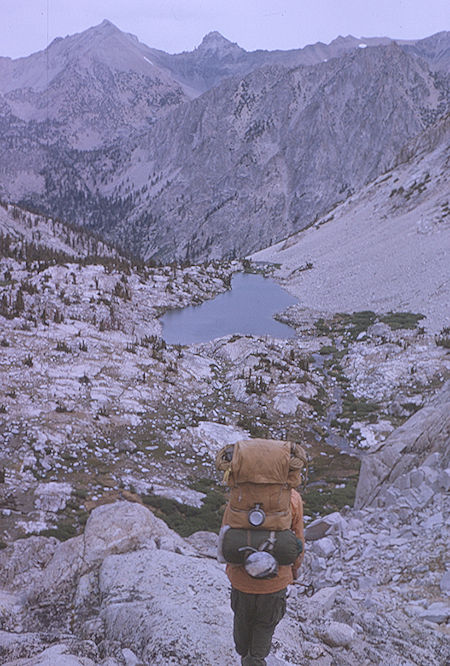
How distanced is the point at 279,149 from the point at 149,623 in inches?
6658

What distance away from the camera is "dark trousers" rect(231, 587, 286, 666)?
15.0ft

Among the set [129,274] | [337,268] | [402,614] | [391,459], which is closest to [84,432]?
[391,459]

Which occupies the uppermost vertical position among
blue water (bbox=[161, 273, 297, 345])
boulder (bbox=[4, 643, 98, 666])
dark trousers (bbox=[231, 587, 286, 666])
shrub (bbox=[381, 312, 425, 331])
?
dark trousers (bbox=[231, 587, 286, 666])

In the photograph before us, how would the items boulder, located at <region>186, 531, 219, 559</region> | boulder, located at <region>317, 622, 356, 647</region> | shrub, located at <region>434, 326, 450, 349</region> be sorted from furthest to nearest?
1. shrub, located at <region>434, 326, 450, 349</region>
2. boulder, located at <region>186, 531, 219, 559</region>
3. boulder, located at <region>317, 622, 356, 647</region>

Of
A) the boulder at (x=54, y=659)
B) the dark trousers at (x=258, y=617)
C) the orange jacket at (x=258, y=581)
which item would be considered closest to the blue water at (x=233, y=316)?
the boulder at (x=54, y=659)

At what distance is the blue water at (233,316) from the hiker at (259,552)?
88.0ft

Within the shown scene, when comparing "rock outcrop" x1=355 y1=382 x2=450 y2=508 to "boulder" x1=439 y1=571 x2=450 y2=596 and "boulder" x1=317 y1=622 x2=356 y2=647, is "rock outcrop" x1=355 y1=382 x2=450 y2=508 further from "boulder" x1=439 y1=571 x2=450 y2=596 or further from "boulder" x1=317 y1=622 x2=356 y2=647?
"boulder" x1=317 y1=622 x2=356 y2=647

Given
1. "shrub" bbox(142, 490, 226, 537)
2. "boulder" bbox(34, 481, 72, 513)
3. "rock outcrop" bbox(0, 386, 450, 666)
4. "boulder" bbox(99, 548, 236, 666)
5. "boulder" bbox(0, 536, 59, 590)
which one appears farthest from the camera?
"shrub" bbox(142, 490, 226, 537)

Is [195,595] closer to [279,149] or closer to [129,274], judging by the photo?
[129,274]

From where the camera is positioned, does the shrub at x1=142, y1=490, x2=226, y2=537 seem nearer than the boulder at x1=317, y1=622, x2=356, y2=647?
No

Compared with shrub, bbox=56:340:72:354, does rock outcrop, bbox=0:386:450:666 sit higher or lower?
higher

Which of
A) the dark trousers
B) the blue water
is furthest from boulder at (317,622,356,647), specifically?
the blue water

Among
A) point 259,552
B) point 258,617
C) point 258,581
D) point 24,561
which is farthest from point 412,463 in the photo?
point 24,561

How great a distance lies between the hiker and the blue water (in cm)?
2683
